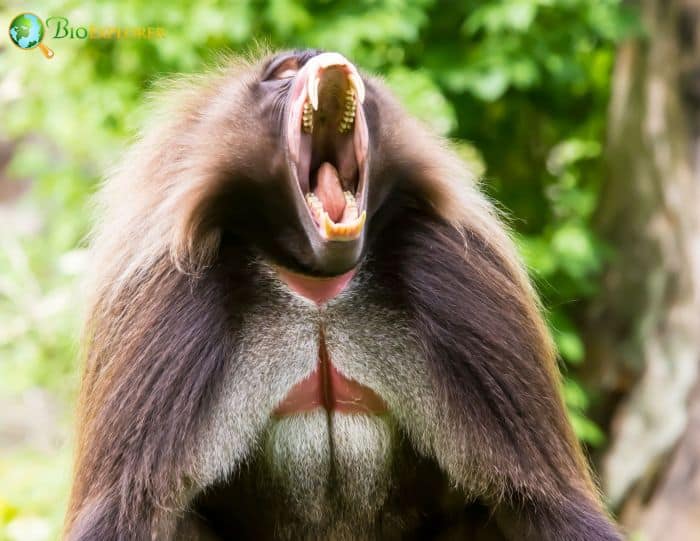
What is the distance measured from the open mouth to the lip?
14.9 inches

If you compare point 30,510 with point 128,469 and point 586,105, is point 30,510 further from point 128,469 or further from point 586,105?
point 586,105

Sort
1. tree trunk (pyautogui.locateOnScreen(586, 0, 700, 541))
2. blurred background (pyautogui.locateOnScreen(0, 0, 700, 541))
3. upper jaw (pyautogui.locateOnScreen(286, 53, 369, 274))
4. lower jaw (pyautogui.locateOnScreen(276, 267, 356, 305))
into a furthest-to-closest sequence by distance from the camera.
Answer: tree trunk (pyautogui.locateOnScreen(586, 0, 700, 541)) < blurred background (pyautogui.locateOnScreen(0, 0, 700, 541)) < lower jaw (pyautogui.locateOnScreen(276, 267, 356, 305)) < upper jaw (pyautogui.locateOnScreen(286, 53, 369, 274))

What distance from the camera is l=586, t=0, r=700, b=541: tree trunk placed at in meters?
5.00

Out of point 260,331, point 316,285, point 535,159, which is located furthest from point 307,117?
point 535,159

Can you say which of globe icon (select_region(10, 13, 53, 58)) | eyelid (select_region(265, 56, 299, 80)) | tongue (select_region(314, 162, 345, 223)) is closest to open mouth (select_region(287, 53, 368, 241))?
tongue (select_region(314, 162, 345, 223))

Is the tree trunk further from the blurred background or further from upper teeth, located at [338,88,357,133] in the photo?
upper teeth, located at [338,88,357,133]

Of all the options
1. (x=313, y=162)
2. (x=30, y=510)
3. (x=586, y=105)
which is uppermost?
(x=313, y=162)

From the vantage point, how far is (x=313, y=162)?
2.67 metres

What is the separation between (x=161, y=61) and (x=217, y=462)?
2.28m

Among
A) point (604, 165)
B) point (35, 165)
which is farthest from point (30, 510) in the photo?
point (604, 165)

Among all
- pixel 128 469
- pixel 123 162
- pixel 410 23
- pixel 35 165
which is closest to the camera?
pixel 128 469

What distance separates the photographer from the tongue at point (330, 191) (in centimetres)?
256

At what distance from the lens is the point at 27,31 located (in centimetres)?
434

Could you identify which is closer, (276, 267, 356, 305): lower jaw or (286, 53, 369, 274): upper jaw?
(286, 53, 369, 274): upper jaw
